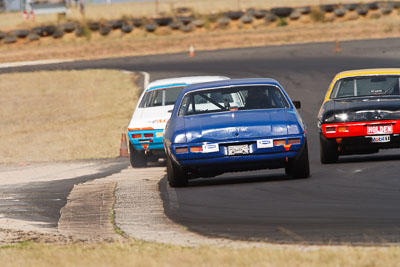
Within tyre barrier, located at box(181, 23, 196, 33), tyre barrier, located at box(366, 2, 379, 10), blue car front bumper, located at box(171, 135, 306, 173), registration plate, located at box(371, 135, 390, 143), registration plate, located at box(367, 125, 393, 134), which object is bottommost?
tyre barrier, located at box(181, 23, 196, 33)

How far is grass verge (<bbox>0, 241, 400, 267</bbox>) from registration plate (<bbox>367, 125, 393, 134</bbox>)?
6.58 m

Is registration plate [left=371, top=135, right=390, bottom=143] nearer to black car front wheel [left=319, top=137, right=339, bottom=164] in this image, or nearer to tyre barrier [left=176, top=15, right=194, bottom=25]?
black car front wheel [left=319, top=137, right=339, bottom=164]

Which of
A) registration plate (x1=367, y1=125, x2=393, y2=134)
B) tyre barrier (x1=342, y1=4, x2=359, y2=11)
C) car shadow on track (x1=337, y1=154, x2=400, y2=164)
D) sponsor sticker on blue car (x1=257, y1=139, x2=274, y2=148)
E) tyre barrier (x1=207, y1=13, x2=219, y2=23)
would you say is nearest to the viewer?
sponsor sticker on blue car (x1=257, y1=139, x2=274, y2=148)

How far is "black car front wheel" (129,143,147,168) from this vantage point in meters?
16.5

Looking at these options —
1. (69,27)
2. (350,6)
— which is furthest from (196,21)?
(350,6)

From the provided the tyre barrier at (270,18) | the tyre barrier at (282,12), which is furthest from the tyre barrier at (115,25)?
the tyre barrier at (282,12)

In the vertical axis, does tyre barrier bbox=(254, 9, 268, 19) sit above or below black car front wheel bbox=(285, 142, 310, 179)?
below

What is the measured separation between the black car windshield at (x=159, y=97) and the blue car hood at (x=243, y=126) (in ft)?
18.5

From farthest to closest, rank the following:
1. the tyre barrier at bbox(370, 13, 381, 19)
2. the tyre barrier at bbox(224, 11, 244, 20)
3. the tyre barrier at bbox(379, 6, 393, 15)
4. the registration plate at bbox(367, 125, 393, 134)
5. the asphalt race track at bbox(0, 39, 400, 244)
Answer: the tyre barrier at bbox(224, 11, 244, 20), the tyre barrier at bbox(379, 6, 393, 15), the tyre barrier at bbox(370, 13, 381, 19), the registration plate at bbox(367, 125, 393, 134), the asphalt race track at bbox(0, 39, 400, 244)

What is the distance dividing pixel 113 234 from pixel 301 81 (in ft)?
76.9

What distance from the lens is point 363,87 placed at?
1481 centimetres

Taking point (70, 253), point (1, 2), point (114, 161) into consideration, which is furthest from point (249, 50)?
point (1, 2)

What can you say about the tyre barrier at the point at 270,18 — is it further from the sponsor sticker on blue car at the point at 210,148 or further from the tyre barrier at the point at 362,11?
the sponsor sticker on blue car at the point at 210,148

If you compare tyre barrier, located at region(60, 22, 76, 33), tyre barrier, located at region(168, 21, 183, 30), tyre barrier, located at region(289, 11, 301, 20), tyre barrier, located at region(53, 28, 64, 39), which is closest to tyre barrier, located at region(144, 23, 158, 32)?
tyre barrier, located at region(168, 21, 183, 30)
